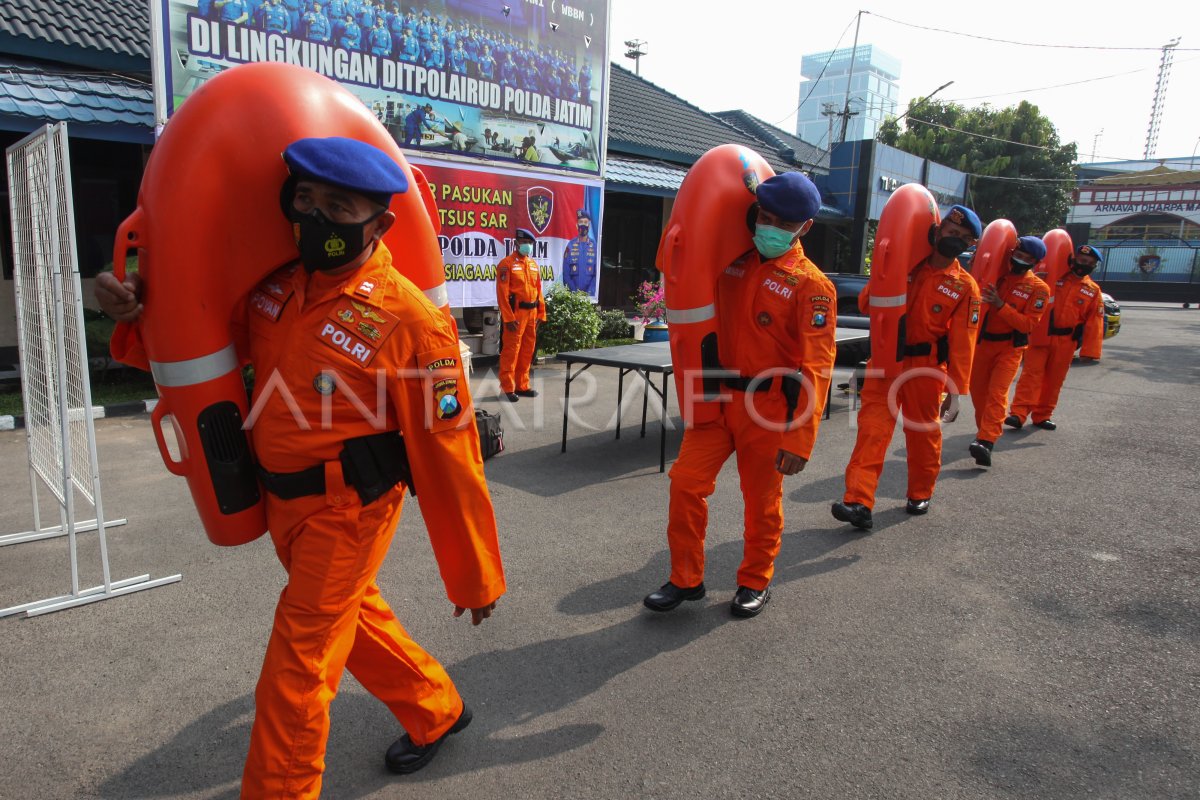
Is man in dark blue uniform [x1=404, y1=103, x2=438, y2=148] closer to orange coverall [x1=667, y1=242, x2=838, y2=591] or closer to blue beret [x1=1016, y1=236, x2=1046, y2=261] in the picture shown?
blue beret [x1=1016, y1=236, x2=1046, y2=261]

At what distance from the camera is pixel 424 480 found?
6.57 ft

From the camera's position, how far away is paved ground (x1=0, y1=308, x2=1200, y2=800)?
2428 millimetres

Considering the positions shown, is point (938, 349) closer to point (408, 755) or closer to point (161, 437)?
point (408, 755)

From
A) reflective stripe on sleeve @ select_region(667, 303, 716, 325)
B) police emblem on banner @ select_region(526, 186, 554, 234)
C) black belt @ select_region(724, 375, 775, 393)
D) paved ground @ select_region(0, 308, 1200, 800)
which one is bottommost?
paved ground @ select_region(0, 308, 1200, 800)

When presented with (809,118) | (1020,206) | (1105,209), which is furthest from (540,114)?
(809,118)

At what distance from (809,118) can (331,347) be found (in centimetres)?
12025

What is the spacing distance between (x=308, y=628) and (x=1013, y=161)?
119 ft

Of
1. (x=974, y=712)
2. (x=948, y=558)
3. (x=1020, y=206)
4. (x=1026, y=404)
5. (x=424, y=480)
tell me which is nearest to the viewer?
(x=424, y=480)

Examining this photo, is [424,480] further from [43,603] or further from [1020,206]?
[1020,206]

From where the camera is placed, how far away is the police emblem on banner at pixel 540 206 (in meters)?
10.3

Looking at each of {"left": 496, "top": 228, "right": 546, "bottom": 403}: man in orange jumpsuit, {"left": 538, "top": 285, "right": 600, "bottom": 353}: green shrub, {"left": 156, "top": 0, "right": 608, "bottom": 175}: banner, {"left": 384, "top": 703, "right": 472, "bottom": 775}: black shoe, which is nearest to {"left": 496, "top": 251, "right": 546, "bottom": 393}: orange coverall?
{"left": 496, "top": 228, "right": 546, "bottom": 403}: man in orange jumpsuit

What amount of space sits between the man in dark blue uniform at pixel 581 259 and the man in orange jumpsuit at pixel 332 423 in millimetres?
9074

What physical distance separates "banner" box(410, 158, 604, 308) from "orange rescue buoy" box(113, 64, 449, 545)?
290 inches

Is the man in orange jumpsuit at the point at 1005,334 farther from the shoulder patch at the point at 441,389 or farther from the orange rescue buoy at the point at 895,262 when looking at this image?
the shoulder patch at the point at 441,389
